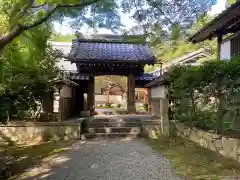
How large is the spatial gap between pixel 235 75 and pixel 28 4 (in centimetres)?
491

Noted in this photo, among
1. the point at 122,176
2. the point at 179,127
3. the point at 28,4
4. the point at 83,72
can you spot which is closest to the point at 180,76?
the point at 179,127

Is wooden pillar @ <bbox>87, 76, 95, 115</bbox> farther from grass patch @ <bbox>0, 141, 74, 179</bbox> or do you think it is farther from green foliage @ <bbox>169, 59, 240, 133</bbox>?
green foliage @ <bbox>169, 59, 240, 133</bbox>

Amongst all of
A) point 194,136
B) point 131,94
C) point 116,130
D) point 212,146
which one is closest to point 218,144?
point 212,146

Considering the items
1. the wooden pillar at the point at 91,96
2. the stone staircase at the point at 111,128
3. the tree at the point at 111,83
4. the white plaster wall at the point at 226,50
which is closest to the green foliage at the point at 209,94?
the white plaster wall at the point at 226,50

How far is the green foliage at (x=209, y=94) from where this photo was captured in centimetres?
666

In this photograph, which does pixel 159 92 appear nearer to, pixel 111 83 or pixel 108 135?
pixel 108 135

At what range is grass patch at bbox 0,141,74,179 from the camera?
20.2ft

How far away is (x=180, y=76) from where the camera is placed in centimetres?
901

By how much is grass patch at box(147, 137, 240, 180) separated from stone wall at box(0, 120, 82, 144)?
121 inches

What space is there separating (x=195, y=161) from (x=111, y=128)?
4.92 metres

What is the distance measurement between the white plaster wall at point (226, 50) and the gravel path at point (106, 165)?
4199 millimetres

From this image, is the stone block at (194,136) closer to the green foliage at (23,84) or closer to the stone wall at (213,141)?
the stone wall at (213,141)

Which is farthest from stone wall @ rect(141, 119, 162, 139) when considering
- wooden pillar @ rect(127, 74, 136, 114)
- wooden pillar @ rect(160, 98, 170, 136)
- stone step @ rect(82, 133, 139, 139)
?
wooden pillar @ rect(127, 74, 136, 114)

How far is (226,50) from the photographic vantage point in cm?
959
